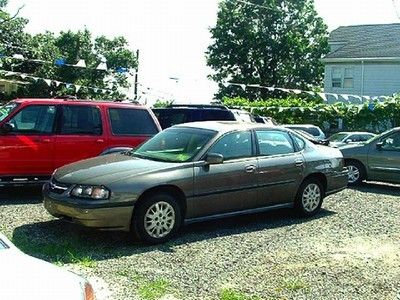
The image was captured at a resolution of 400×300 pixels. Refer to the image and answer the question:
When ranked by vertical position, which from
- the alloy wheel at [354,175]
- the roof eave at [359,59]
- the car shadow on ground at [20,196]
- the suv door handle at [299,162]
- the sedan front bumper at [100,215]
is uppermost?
the roof eave at [359,59]

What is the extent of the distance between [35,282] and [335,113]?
24375 millimetres

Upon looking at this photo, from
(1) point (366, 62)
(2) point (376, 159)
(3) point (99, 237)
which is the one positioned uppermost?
(1) point (366, 62)

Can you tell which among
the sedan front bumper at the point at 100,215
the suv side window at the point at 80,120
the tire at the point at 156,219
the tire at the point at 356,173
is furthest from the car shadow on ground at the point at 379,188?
the sedan front bumper at the point at 100,215

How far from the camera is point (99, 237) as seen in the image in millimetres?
6891

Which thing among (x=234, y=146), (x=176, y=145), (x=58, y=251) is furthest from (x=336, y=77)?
(x=58, y=251)

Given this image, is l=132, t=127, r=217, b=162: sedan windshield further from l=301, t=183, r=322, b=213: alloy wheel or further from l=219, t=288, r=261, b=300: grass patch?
l=219, t=288, r=261, b=300: grass patch

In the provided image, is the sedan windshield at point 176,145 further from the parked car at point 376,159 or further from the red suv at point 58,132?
the parked car at point 376,159

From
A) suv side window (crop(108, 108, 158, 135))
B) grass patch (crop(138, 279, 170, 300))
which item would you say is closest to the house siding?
suv side window (crop(108, 108, 158, 135))

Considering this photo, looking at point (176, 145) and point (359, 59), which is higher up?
point (359, 59)

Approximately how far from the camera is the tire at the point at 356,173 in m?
12.3

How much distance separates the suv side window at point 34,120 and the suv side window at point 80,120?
211mm

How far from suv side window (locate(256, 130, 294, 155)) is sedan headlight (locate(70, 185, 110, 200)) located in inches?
103

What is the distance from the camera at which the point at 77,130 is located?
9.57m

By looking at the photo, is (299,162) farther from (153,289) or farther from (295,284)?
(153,289)
